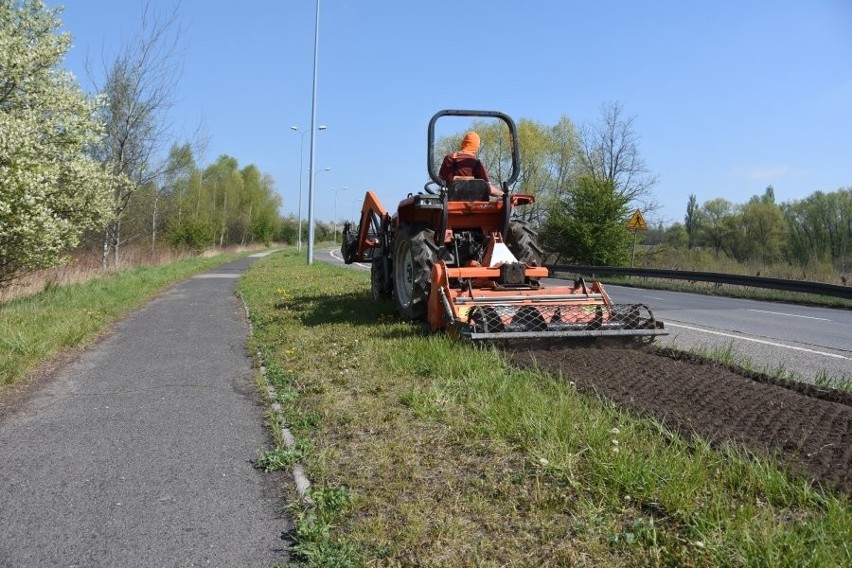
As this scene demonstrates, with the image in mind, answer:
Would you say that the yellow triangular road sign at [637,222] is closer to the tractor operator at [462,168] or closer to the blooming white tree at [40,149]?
the tractor operator at [462,168]

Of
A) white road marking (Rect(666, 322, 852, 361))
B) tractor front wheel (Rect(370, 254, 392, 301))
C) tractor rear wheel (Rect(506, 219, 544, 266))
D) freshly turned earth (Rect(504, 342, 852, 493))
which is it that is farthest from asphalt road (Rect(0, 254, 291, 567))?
white road marking (Rect(666, 322, 852, 361))

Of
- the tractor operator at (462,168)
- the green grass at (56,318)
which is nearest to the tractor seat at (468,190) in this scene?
the tractor operator at (462,168)

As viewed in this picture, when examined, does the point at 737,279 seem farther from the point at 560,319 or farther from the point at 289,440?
the point at 289,440

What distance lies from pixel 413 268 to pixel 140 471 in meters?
4.30

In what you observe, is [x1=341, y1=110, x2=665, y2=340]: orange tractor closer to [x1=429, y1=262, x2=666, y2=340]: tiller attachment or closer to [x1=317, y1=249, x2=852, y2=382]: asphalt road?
[x1=429, y1=262, x2=666, y2=340]: tiller attachment

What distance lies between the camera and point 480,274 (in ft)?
23.6

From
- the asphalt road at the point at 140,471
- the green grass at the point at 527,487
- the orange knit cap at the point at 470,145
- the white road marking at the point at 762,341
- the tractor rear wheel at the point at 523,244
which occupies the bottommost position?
the asphalt road at the point at 140,471

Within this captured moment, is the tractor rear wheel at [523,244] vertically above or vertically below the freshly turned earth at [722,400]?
above

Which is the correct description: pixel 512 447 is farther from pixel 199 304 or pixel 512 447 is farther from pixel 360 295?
pixel 199 304

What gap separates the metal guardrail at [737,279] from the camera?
1466 cm

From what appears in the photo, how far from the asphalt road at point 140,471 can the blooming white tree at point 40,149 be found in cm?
401

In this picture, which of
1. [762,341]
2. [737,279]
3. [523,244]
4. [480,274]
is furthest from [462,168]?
[737,279]

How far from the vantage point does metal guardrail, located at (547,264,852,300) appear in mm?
14659

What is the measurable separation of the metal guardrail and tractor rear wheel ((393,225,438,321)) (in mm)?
10807
